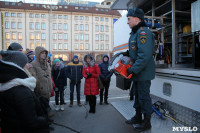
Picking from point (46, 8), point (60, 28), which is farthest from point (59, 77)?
point (46, 8)

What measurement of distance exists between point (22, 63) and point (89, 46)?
35.9m

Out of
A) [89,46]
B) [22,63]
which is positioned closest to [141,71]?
[22,63]

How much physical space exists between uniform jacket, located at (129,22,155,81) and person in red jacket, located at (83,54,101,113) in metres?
1.63

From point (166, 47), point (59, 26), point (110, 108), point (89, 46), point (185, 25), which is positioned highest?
point (59, 26)

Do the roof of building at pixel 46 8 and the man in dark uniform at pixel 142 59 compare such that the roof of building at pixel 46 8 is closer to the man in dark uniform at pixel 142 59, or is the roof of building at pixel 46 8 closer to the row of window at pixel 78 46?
the row of window at pixel 78 46

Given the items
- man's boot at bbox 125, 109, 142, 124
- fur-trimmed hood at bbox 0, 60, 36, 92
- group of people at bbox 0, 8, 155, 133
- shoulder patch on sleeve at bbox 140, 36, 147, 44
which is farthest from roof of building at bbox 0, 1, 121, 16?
fur-trimmed hood at bbox 0, 60, 36, 92

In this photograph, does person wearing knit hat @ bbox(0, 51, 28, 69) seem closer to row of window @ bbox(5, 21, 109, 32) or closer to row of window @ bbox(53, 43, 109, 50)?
row of window @ bbox(53, 43, 109, 50)

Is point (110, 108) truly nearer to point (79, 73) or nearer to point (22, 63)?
point (79, 73)

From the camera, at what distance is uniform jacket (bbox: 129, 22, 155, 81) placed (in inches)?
85.7

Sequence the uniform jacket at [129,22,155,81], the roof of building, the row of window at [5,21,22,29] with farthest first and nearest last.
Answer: the roof of building, the row of window at [5,21,22,29], the uniform jacket at [129,22,155,81]

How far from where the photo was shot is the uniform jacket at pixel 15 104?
1240 millimetres

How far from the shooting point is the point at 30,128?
132cm

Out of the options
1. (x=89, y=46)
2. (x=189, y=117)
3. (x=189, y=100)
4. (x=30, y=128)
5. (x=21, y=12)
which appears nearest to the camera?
(x=30, y=128)

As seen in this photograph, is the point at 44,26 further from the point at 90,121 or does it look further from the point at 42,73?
the point at 90,121
